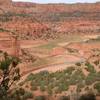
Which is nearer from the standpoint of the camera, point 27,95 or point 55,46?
point 27,95

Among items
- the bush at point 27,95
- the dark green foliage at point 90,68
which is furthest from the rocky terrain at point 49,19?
the bush at point 27,95

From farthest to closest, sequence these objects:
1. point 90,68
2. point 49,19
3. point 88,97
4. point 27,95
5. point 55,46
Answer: point 49,19 < point 55,46 < point 90,68 < point 27,95 < point 88,97

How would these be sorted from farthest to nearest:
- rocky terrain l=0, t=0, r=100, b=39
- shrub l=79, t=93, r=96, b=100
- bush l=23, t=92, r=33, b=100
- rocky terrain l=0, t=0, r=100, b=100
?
rocky terrain l=0, t=0, r=100, b=39 → rocky terrain l=0, t=0, r=100, b=100 → bush l=23, t=92, r=33, b=100 → shrub l=79, t=93, r=96, b=100

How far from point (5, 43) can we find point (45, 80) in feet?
62.8

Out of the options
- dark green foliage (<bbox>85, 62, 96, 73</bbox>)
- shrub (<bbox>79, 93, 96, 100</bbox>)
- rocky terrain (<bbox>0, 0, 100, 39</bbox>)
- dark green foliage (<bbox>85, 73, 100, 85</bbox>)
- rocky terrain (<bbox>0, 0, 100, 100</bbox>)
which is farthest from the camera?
rocky terrain (<bbox>0, 0, 100, 39</bbox>)

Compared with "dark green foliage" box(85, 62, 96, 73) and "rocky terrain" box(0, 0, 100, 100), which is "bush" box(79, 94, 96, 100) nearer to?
"rocky terrain" box(0, 0, 100, 100)

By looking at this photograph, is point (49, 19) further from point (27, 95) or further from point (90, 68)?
point (27, 95)

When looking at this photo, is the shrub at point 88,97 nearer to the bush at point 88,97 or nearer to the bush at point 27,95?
the bush at point 88,97

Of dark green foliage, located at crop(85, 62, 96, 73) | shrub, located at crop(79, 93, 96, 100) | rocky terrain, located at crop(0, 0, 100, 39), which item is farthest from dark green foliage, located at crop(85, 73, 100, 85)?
rocky terrain, located at crop(0, 0, 100, 39)

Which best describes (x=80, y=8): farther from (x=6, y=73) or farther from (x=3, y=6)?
(x=6, y=73)

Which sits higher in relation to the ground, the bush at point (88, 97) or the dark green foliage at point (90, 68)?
the dark green foliage at point (90, 68)

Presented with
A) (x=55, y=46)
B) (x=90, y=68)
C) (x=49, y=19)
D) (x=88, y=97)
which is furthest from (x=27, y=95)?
(x=49, y=19)

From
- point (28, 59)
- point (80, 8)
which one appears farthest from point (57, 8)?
point (28, 59)

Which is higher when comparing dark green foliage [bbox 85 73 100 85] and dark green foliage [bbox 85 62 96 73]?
dark green foliage [bbox 85 62 96 73]
